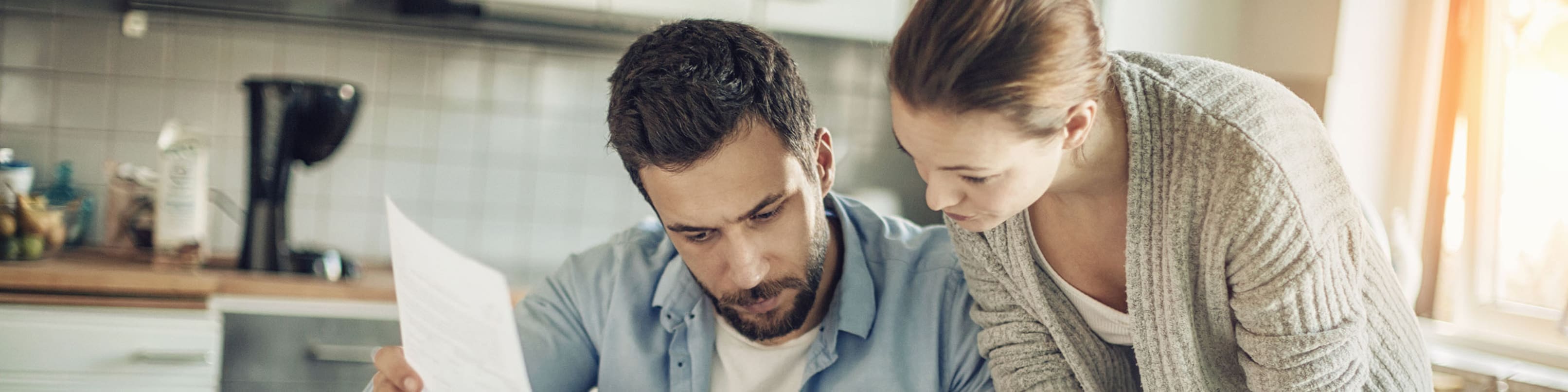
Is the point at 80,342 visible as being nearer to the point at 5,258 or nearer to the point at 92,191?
the point at 5,258

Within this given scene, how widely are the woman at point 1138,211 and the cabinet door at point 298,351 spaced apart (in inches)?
51.0

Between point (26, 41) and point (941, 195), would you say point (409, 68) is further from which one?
point (941, 195)

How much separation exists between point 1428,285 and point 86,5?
293cm

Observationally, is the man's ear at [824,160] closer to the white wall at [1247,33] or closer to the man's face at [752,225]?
the man's face at [752,225]

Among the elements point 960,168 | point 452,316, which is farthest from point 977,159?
point 452,316

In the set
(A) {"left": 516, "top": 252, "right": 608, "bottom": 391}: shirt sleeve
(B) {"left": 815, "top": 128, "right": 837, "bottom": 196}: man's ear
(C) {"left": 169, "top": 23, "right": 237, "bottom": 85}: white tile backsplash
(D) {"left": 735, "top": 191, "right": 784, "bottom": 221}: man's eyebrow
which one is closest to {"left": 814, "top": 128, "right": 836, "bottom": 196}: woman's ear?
(B) {"left": 815, "top": 128, "right": 837, "bottom": 196}: man's ear

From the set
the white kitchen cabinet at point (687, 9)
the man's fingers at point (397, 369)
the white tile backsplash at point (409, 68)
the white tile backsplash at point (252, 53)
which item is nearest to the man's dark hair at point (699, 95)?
the man's fingers at point (397, 369)

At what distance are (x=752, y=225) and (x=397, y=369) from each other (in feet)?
1.31

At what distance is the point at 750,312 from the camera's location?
1.23 meters

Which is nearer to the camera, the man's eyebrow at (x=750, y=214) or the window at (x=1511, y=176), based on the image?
the man's eyebrow at (x=750, y=214)

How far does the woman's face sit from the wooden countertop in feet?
4.45

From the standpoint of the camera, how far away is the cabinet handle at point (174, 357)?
71.7 inches

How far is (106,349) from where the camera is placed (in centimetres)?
181

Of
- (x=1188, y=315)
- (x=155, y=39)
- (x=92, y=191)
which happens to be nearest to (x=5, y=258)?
(x=92, y=191)
